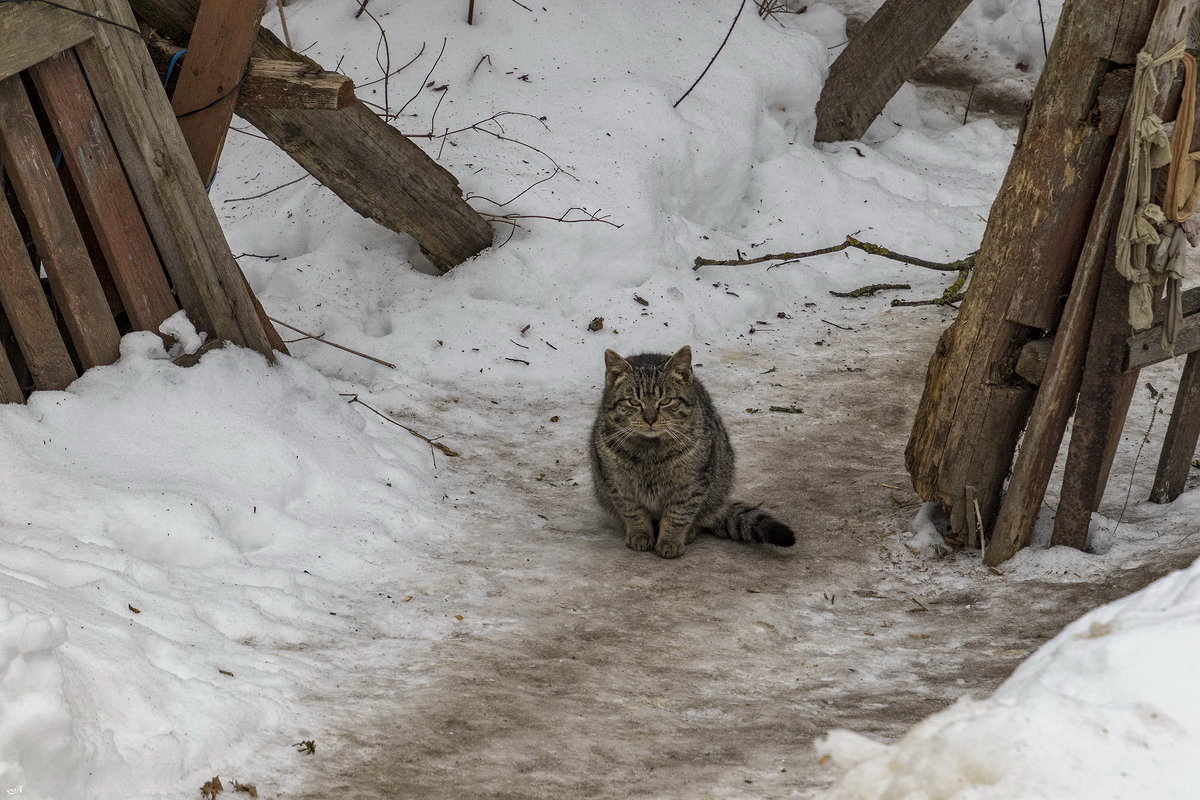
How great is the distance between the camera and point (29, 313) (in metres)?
4.58

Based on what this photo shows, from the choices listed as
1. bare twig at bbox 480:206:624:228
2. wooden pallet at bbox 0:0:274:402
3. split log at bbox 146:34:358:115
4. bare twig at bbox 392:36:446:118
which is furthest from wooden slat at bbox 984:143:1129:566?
bare twig at bbox 392:36:446:118

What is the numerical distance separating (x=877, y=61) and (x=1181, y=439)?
611 centimetres

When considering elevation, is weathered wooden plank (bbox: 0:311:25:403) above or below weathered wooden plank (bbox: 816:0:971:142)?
below

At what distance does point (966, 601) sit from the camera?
4.63 metres

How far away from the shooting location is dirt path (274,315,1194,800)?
311 cm

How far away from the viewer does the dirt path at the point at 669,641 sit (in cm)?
311

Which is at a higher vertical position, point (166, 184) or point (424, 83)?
point (424, 83)

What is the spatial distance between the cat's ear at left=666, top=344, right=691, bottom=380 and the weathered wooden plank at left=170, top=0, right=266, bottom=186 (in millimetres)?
2400

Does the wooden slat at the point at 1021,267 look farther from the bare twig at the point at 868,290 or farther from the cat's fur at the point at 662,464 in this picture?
the bare twig at the point at 868,290

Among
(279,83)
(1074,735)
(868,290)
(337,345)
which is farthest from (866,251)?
(1074,735)

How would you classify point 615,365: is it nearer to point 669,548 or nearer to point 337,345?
point 669,548

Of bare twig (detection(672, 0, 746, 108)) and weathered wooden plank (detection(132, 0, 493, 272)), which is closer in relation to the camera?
weathered wooden plank (detection(132, 0, 493, 272))

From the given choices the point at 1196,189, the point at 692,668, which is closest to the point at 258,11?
the point at 692,668

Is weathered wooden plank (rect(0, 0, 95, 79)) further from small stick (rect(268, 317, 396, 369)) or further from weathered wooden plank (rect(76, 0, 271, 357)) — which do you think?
small stick (rect(268, 317, 396, 369))
